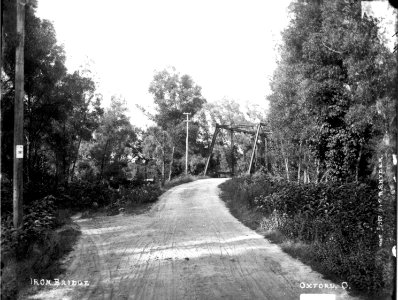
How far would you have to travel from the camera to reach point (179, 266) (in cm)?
438

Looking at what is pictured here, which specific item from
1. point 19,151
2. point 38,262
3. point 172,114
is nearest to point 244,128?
point 172,114

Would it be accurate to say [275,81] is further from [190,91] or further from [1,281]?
[1,281]

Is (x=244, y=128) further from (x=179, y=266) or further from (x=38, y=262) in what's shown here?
(x=38, y=262)

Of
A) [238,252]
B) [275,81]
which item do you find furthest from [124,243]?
[275,81]

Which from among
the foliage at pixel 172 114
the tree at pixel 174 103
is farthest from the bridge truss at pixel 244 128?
the tree at pixel 174 103

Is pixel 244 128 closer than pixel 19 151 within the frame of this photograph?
No

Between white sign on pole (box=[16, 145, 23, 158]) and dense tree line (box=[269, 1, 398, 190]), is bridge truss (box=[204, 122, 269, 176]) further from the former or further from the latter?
white sign on pole (box=[16, 145, 23, 158])

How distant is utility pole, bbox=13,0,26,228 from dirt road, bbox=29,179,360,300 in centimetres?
97

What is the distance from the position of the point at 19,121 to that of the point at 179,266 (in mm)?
2769

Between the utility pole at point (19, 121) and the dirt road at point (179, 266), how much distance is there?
973 millimetres

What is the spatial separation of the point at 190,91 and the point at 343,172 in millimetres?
2995

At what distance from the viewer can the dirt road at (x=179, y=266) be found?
134 inches

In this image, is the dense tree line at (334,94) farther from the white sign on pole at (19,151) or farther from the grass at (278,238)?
the white sign on pole at (19,151)

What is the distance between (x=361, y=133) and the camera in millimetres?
5043
